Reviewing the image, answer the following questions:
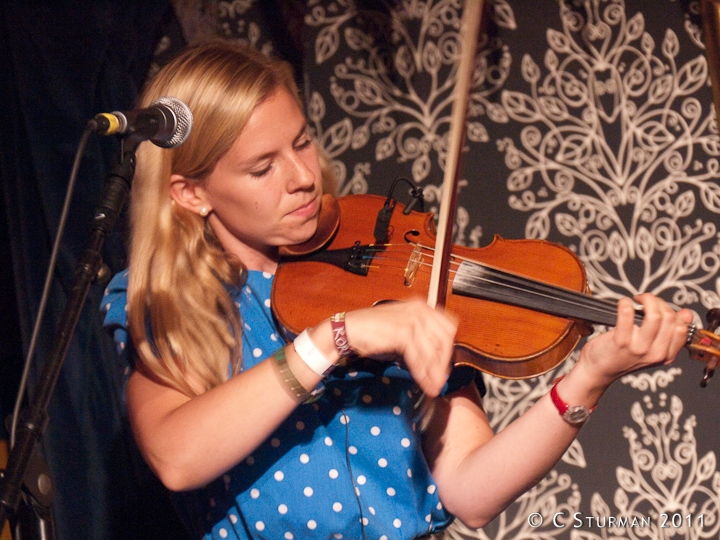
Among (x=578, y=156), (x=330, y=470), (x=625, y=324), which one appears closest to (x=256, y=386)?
(x=330, y=470)

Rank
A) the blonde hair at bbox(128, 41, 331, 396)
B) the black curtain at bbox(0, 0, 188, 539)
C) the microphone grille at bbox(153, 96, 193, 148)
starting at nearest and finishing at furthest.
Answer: the microphone grille at bbox(153, 96, 193, 148) → the blonde hair at bbox(128, 41, 331, 396) → the black curtain at bbox(0, 0, 188, 539)

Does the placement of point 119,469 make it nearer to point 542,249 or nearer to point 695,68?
point 542,249

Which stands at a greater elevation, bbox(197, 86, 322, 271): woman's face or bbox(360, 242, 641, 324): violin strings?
bbox(197, 86, 322, 271): woman's face

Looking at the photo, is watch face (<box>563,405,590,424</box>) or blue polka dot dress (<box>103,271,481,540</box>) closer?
watch face (<box>563,405,590,424</box>)

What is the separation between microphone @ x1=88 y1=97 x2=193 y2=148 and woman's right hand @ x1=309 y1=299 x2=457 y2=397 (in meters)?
0.27

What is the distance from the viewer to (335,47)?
1678 millimetres

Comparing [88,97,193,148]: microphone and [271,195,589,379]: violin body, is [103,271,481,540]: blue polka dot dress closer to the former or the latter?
[271,195,589,379]: violin body

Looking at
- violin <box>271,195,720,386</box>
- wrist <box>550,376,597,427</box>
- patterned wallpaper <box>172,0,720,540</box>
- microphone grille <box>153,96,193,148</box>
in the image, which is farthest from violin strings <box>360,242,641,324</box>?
patterned wallpaper <box>172,0,720,540</box>

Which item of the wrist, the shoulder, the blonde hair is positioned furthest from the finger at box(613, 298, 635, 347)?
the shoulder

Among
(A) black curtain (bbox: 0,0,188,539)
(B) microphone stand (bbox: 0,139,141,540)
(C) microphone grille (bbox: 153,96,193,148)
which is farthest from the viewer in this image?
(A) black curtain (bbox: 0,0,188,539)

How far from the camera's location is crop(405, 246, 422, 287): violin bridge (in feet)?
3.58

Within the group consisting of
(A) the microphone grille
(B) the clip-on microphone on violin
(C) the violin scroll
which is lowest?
(C) the violin scroll

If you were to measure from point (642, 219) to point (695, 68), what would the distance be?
313 millimetres

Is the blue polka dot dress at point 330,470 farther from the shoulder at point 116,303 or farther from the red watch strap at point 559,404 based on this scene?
the red watch strap at point 559,404
